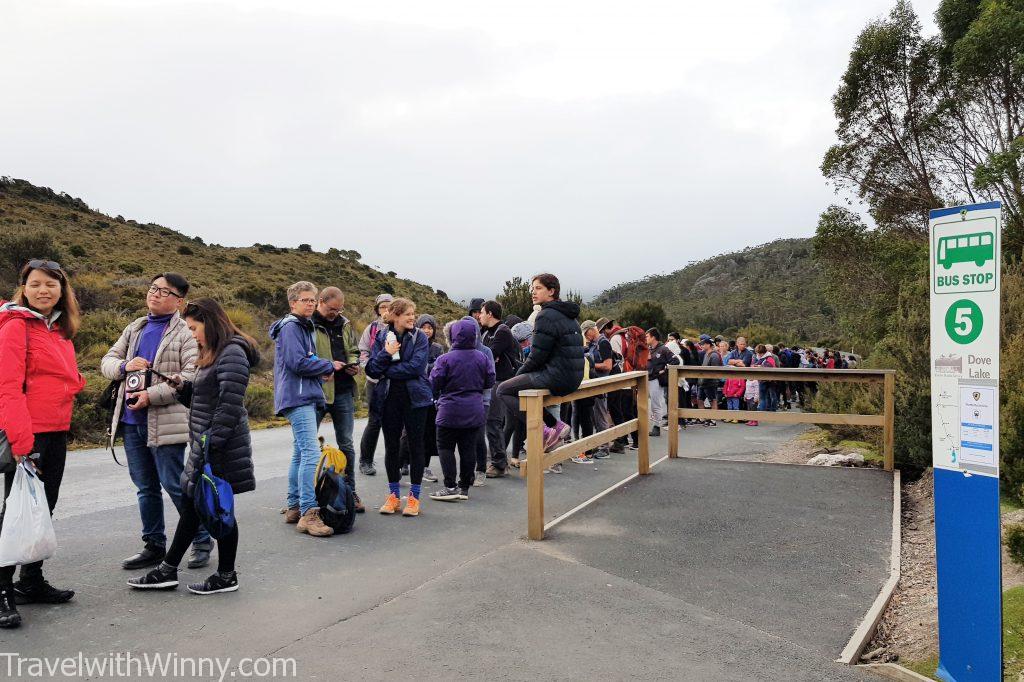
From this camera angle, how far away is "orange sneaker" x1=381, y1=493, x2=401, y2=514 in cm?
644

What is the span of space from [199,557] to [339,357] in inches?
94.9

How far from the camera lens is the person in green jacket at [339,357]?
21.7 feet

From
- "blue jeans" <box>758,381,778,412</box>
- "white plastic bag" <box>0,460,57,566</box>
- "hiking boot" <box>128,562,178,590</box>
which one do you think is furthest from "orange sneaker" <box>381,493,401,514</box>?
"blue jeans" <box>758,381,778,412</box>

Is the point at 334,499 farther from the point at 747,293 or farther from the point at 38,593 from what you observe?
the point at 747,293

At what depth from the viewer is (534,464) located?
18.1 ft

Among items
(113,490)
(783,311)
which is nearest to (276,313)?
(113,490)

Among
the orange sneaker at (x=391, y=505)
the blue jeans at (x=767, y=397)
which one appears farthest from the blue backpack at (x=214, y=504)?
the blue jeans at (x=767, y=397)

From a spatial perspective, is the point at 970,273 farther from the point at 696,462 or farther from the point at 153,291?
the point at 696,462

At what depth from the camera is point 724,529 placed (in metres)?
5.71

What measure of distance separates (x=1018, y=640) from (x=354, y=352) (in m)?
5.57

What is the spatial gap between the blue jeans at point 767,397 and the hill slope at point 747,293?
35343 millimetres

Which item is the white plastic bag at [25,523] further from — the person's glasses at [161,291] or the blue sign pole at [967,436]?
the blue sign pole at [967,436]

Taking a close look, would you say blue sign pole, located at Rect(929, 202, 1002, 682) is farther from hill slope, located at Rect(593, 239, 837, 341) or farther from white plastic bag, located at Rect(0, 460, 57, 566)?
hill slope, located at Rect(593, 239, 837, 341)

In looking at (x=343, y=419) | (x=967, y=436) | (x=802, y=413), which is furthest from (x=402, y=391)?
(x=802, y=413)
